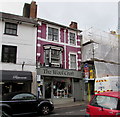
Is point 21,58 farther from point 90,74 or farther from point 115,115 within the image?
point 115,115

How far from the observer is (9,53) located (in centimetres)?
1373

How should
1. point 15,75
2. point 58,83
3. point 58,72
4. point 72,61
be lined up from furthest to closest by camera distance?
point 72,61 < point 58,83 < point 58,72 < point 15,75

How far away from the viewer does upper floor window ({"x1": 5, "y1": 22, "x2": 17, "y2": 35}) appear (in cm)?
1404

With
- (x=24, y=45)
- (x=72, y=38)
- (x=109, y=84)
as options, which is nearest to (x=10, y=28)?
(x=24, y=45)

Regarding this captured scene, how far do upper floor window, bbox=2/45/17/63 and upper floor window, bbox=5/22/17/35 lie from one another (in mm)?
1472

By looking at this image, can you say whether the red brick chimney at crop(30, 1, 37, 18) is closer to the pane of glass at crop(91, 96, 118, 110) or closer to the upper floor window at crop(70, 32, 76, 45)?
the upper floor window at crop(70, 32, 76, 45)

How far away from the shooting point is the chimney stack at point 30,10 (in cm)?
1639

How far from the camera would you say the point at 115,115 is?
427cm

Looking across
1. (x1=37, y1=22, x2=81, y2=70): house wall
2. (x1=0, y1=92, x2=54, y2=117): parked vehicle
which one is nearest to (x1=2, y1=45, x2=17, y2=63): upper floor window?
(x1=37, y1=22, x2=81, y2=70): house wall

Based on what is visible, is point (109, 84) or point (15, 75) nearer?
point (109, 84)

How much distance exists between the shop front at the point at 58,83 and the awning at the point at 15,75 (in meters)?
1.05

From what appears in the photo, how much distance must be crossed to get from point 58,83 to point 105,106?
11.4 m

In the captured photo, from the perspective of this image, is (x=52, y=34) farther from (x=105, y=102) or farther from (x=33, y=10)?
(x=105, y=102)

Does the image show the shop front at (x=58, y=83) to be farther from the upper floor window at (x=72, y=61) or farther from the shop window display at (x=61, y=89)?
the upper floor window at (x=72, y=61)
